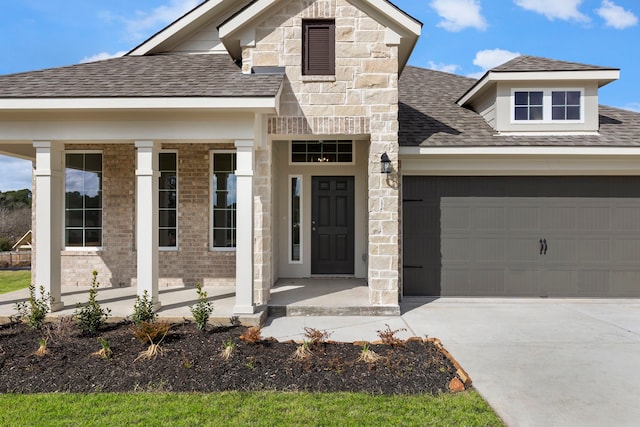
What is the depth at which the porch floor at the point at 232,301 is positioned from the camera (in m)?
6.43

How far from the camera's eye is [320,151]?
9.71 metres

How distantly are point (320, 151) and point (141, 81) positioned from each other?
164 inches

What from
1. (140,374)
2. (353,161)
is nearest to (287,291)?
(353,161)

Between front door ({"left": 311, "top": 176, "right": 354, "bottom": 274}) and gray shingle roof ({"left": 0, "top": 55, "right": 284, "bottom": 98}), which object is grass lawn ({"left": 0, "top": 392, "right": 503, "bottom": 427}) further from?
front door ({"left": 311, "top": 176, "right": 354, "bottom": 274})

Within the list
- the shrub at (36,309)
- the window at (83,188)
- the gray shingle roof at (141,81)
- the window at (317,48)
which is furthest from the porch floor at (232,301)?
the window at (317,48)

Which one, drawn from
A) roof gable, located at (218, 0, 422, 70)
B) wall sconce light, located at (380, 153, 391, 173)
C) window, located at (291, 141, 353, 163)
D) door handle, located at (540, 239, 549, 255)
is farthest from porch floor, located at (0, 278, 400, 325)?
roof gable, located at (218, 0, 422, 70)

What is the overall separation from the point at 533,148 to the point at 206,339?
6.79 m

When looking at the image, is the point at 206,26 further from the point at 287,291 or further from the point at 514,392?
the point at 514,392

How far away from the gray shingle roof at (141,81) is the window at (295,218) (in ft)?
9.74

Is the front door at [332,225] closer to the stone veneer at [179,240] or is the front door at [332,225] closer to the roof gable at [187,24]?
the stone veneer at [179,240]

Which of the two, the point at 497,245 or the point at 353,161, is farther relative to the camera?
the point at 353,161

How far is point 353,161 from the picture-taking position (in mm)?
9648

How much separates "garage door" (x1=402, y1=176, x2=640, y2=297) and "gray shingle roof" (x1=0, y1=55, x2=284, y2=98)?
3.74m

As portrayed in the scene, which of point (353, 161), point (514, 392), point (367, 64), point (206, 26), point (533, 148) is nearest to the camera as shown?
point (514, 392)
